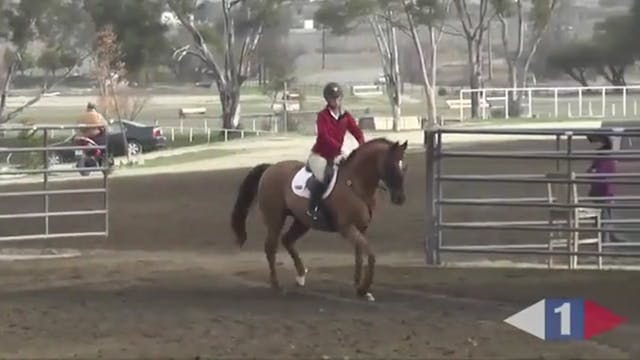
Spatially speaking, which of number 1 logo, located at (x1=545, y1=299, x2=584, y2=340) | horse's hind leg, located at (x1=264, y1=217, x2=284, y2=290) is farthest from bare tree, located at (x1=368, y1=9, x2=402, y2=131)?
number 1 logo, located at (x1=545, y1=299, x2=584, y2=340)

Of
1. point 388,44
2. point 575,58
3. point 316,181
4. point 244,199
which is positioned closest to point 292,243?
point 244,199

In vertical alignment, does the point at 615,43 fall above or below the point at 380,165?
above

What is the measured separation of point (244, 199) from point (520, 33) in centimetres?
5293

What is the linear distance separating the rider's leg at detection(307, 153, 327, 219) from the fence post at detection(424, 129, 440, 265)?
106 inches

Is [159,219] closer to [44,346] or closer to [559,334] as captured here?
[44,346]

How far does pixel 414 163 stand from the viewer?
109 feet

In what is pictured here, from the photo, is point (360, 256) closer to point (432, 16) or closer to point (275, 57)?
point (432, 16)

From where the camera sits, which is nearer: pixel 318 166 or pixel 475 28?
pixel 318 166

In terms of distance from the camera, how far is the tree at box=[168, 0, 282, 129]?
6031 centimetres

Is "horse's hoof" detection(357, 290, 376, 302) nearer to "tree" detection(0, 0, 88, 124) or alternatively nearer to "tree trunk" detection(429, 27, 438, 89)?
"tree" detection(0, 0, 88, 124)

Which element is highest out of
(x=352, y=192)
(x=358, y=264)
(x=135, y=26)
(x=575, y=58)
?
(x=135, y=26)

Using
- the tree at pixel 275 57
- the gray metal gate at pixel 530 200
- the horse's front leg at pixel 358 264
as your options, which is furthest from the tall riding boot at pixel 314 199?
the tree at pixel 275 57

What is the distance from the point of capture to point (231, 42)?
6097cm

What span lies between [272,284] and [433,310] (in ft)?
6.15
